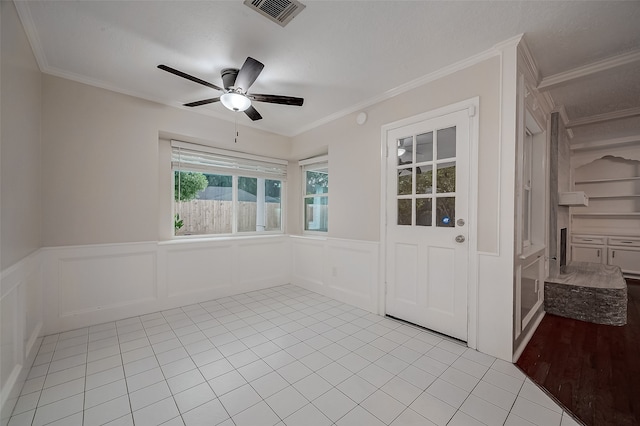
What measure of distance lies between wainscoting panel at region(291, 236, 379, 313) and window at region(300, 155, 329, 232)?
1.29 ft

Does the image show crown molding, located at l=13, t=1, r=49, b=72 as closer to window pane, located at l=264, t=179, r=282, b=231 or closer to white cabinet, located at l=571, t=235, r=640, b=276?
window pane, located at l=264, t=179, r=282, b=231

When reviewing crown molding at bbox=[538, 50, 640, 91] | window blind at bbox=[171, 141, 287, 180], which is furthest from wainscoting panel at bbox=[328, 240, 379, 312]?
crown molding at bbox=[538, 50, 640, 91]

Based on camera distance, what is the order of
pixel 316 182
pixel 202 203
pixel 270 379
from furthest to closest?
pixel 316 182, pixel 202 203, pixel 270 379

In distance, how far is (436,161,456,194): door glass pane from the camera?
8.23 feet

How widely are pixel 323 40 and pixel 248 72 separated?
26.7 inches

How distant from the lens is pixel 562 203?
12.2 ft

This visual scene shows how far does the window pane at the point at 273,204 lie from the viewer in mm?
4625

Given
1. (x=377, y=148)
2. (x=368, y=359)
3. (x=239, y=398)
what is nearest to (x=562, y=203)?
(x=377, y=148)

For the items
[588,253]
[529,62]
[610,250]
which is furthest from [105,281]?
[610,250]

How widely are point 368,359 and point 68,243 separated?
3227 millimetres

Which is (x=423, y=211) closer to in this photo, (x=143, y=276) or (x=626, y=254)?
(x=143, y=276)

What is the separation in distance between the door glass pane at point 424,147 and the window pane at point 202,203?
2878 millimetres

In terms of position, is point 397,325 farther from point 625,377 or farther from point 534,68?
point 534,68

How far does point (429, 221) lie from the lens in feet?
8.79
